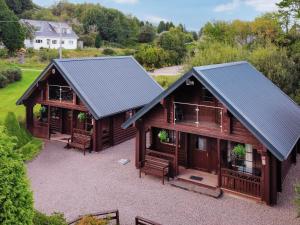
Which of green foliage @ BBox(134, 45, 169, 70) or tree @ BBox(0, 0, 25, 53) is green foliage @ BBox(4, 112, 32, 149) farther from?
tree @ BBox(0, 0, 25, 53)

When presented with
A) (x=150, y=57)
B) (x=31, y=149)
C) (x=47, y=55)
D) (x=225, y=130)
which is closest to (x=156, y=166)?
(x=225, y=130)

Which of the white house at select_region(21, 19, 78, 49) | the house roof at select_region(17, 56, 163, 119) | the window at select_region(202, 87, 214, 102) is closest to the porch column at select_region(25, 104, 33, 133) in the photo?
the house roof at select_region(17, 56, 163, 119)

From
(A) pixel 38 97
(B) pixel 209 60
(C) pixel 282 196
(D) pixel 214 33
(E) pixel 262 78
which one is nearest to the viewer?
(C) pixel 282 196

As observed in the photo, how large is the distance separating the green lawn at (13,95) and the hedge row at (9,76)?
1.63 feet

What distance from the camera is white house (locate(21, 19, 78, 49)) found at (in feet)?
259

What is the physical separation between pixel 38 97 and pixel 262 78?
1530 cm

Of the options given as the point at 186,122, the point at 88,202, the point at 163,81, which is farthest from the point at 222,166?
the point at 163,81

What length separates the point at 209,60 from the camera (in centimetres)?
3566

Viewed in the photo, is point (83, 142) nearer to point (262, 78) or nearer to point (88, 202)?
point (88, 202)

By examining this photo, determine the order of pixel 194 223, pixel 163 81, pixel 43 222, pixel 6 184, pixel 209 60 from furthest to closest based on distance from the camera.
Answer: pixel 163 81 < pixel 209 60 < pixel 194 223 < pixel 43 222 < pixel 6 184

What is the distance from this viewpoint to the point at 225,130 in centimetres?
1580

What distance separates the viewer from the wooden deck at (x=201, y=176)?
1683 centimetres

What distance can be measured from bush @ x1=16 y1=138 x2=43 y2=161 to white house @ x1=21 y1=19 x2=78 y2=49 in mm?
59793

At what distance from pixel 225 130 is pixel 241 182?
7.89ft
